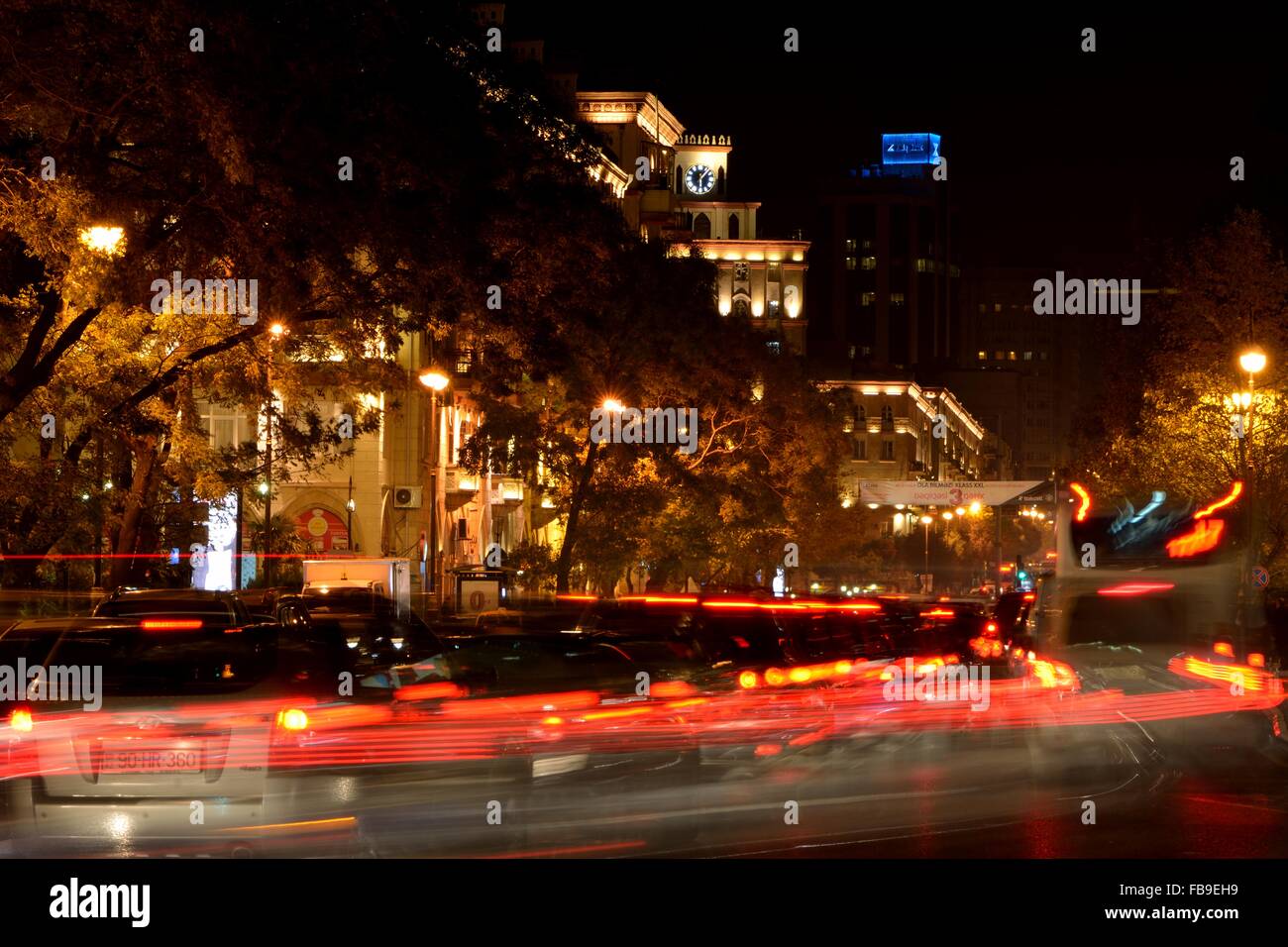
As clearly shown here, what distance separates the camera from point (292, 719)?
11086 millimetres

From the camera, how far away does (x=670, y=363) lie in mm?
43531

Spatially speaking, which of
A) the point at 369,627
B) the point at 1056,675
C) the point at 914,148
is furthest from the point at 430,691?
the point at 914,148

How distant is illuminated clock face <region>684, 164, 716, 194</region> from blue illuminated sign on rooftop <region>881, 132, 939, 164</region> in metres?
91.9

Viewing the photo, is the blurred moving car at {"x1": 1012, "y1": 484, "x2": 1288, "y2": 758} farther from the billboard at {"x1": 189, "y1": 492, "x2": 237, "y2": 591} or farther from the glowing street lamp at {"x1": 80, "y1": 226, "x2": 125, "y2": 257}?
the billboard at {"x1": 189, "y1": 492, "x2": 237, "y2": 591}

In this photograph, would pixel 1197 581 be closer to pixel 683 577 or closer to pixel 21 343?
pixel 21 343

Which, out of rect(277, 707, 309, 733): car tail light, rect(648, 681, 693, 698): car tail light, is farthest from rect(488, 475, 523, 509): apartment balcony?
rect(277, 707, 309, 733): car tail light

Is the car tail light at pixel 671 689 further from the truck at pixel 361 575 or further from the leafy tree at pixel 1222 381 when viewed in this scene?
the leafy tree at pixel 1222 381

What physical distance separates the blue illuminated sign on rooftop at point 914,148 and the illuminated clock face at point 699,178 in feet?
302

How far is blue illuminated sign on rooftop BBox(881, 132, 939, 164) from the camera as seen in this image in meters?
198

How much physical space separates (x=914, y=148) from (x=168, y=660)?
195670 millimetres

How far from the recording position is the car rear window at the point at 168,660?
10.8m

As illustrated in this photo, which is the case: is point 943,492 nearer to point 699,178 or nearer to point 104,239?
point 699,178

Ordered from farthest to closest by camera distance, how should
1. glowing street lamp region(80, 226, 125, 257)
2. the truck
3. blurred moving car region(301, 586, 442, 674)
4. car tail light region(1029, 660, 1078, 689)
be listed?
the truck → glowing street lamp region(80, 226, 125, 257) → car tail light region(1029, 660, 1078, 689) → blurred moving car region(301, 586, 442, 674)

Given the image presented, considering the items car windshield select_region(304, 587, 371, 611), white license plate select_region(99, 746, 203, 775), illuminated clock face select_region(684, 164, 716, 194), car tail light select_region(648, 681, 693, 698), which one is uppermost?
illuminated clock face select_region(684, 164, 716, 194)
